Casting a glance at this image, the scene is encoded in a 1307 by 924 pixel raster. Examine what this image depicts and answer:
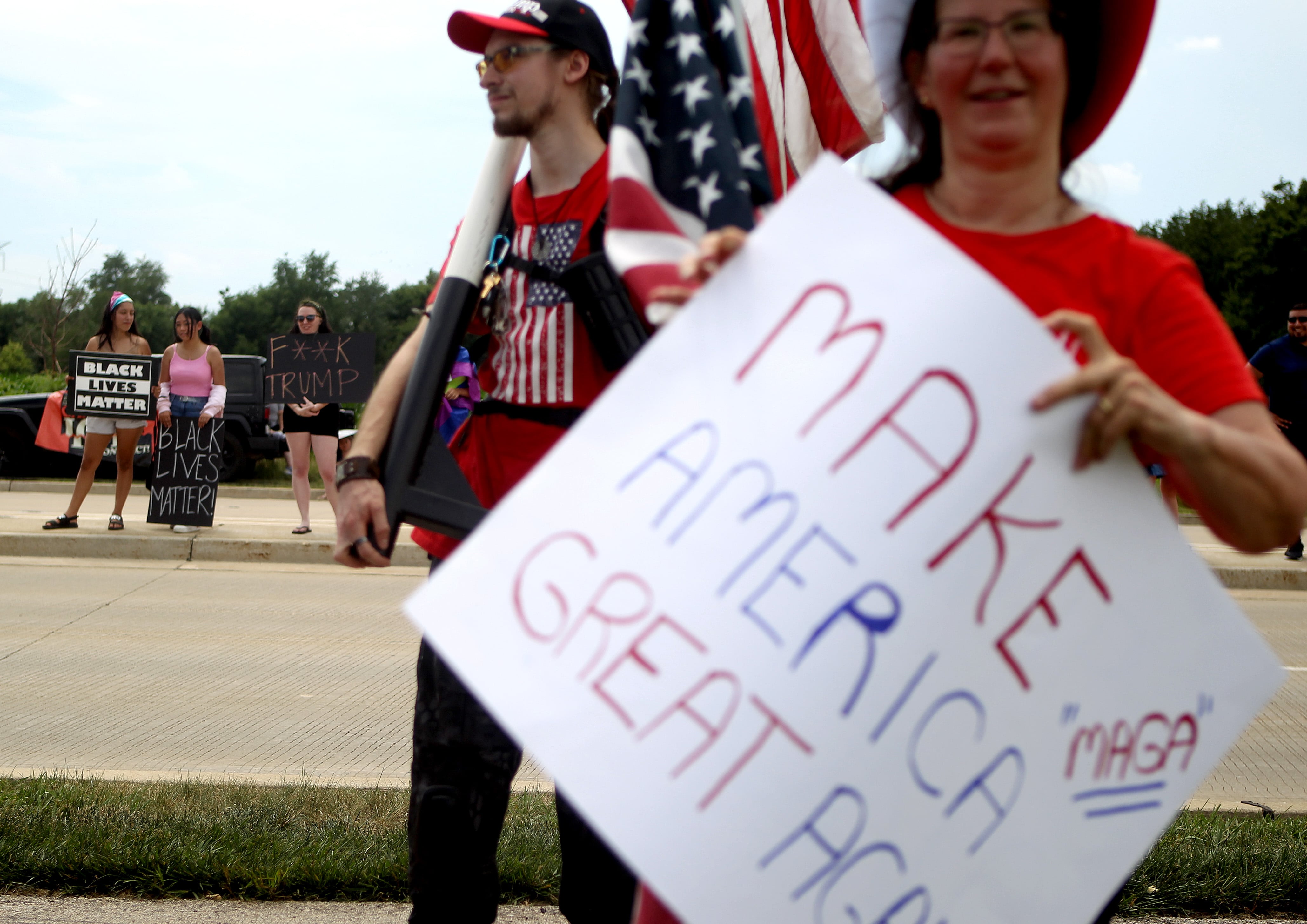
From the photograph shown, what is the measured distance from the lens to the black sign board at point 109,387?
1105 cm

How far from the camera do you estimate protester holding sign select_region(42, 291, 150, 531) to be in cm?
1107

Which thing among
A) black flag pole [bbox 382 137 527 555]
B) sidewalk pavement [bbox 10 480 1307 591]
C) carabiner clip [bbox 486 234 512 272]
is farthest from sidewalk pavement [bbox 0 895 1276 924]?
sidewalk pavement [bbox 10 480 1307 591]

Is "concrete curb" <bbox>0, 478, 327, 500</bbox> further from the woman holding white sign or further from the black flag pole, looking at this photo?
the woman holding white sign

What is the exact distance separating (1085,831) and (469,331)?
57.3 inches

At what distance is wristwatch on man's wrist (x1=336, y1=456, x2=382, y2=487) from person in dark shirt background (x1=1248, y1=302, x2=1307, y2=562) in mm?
9059

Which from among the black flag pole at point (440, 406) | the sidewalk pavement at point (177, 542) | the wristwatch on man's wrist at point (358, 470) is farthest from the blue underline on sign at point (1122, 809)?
the sidewalk pavement at point (177, 542)

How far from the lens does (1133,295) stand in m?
1.50

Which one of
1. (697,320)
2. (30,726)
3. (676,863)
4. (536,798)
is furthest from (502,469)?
(30,726)

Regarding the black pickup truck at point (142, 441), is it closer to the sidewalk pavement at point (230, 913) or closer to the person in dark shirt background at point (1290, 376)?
the person in dark shirt background at point (1290, 376)

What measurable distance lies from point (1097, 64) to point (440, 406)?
1173 mm

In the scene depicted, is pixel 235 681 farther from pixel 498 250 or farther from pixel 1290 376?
pixel 1290 376

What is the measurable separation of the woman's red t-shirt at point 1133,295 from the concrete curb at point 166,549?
9460 millimetres

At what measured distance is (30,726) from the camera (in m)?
5.23

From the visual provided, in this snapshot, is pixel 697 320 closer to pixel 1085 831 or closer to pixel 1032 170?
pixel 1032 170
